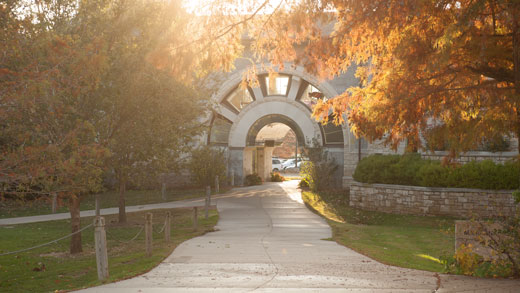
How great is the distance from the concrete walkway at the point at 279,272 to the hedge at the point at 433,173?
6.92 metres

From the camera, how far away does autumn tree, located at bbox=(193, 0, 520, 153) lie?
Result: 7.77 meters

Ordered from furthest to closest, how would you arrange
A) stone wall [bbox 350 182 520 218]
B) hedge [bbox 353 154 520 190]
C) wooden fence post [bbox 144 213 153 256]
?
hedge [bbox 353 154 520 190]
stone wall [bbox 350 182 520 218]
wooden fence post [bbox 144 213 153 256]

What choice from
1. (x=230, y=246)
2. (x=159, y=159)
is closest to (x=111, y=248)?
(x=159, y=159)

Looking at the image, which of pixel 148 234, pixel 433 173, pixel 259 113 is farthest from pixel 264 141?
pixel 148 234

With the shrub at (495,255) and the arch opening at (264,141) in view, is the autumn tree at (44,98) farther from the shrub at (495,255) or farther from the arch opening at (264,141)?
the arch opening at (264,141)

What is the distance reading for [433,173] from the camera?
58.9 feet

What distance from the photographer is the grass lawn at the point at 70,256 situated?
8.56 meters

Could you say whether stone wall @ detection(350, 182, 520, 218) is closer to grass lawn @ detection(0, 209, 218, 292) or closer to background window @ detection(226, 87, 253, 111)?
grass lawn @ detection(0, 209, 218, 292)

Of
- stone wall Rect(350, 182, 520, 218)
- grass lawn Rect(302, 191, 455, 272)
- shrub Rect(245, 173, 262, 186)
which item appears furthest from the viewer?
shrub Rect(245, 173, 262, 186)

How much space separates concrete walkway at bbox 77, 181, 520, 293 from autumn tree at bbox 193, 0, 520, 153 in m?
2.61

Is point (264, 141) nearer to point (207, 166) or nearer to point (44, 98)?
point (207, 166)

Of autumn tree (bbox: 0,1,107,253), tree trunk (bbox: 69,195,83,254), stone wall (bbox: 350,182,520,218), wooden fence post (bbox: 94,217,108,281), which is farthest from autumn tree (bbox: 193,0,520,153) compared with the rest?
stone wall (bbox: 350,182,520,218)

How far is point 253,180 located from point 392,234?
→ 16526 millimetres

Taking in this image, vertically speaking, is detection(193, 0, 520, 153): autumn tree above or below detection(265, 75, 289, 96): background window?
below
